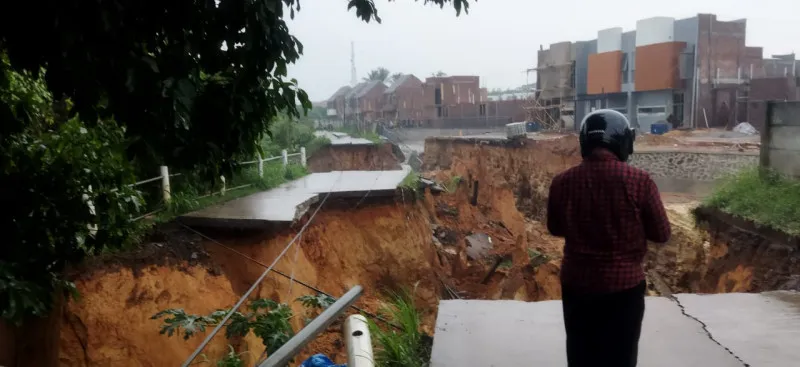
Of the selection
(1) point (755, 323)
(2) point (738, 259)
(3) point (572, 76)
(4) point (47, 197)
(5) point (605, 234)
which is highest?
(3) point (572, 76)

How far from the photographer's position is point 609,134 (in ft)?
8.06

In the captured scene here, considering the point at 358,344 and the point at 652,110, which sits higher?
the point at 652,110

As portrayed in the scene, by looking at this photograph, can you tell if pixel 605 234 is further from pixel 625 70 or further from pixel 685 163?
pixel 625 70

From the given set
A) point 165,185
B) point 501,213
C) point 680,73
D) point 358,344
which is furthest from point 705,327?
point 680,73

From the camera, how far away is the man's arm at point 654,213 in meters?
2.36

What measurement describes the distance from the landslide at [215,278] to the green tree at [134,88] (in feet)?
7.35

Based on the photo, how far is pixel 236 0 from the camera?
7.45 feet

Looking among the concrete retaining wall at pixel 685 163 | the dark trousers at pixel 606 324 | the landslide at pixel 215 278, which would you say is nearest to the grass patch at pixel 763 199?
the landslide at pixel 215 278

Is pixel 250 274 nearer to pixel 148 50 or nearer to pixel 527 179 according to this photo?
pixel 148 50

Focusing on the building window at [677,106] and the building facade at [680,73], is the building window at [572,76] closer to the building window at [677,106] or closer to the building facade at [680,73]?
the building facade at [680,73]

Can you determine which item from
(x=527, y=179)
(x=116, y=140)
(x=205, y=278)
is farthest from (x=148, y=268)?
(x=527, y=179)

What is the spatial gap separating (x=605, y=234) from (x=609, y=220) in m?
0.06

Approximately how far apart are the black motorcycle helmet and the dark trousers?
0.62 metres

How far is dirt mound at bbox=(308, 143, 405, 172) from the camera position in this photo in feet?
74.9
